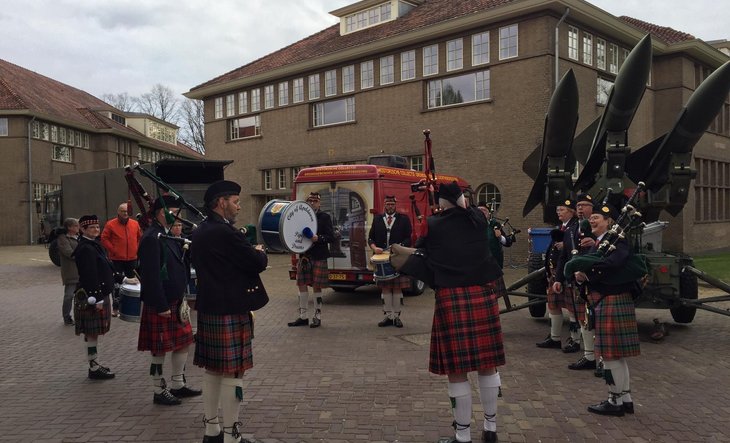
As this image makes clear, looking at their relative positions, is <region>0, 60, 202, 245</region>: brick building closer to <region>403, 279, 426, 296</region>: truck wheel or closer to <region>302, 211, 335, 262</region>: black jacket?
<region>403, 279, 426, 296</region>: truck wheel

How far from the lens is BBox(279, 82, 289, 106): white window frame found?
2656 centimetres

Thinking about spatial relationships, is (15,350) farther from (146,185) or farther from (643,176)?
(643,176)

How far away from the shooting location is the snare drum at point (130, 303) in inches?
229

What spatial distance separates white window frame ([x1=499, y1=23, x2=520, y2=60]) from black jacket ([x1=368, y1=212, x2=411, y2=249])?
38.0ft

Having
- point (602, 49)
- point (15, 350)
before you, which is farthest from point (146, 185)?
point (602, 49)

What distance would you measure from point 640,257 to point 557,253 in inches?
96.6

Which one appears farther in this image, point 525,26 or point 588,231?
point 525,26

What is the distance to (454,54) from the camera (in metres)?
20.6

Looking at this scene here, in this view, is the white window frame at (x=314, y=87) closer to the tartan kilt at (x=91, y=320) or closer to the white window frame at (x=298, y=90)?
the white window frame at (x=298, y=90)

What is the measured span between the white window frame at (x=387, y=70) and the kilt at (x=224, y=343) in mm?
19051

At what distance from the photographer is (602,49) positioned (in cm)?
2058

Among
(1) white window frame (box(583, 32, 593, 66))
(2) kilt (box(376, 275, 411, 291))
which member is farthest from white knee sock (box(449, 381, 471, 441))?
(1) white window frame (box(583, 32, 593, 66))

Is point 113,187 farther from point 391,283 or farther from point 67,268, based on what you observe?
point 391,283

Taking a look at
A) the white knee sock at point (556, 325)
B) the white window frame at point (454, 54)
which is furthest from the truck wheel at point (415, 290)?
the white window frame at point (454, 54)
